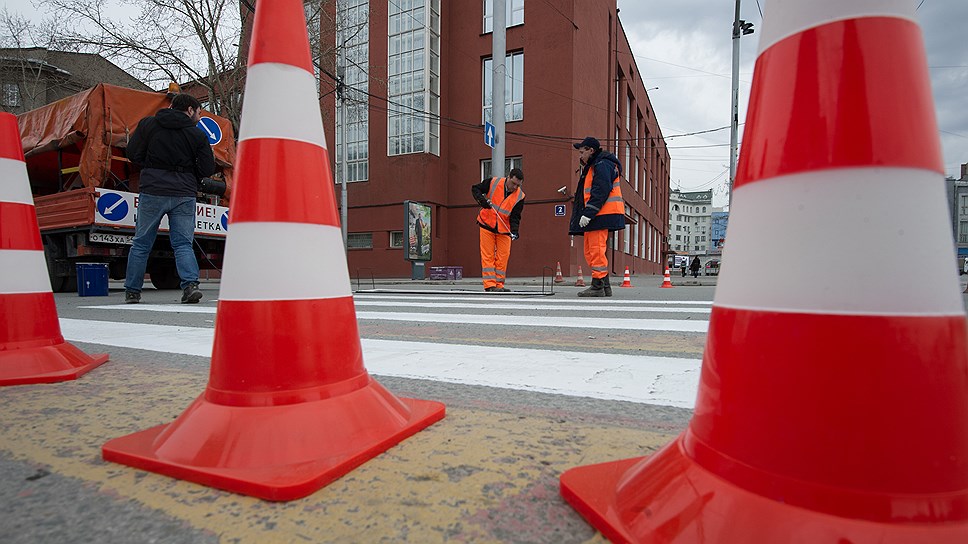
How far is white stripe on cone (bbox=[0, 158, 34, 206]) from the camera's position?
2.45m

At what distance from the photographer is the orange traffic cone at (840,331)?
2.33ft

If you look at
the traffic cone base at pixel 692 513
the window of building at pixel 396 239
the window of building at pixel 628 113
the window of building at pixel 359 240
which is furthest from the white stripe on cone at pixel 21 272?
the window of building at pixel 628 113

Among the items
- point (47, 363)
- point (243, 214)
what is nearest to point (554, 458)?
point (243, 214)

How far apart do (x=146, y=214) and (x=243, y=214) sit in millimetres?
5344

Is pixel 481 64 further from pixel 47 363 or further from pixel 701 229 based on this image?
pixel 701 229

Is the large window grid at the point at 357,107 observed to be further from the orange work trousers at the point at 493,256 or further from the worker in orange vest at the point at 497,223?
the orange work trousers at the point at 493,256

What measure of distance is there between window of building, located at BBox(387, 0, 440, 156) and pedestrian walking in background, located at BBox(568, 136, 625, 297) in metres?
17.3

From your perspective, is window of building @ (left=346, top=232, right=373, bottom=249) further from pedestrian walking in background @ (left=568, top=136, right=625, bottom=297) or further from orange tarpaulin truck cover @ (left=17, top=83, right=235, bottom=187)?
pedestrian walking in background @ (left=568, top=136, right=625, bottom=297)

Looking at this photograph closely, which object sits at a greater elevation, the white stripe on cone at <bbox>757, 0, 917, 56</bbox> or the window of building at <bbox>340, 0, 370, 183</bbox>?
the window of building at <bbox>340, 0, 370, 183</bbox>

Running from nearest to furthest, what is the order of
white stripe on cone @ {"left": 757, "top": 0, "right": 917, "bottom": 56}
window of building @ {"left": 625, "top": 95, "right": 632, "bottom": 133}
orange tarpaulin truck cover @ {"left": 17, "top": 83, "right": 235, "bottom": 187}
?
white stripe on cone @ {"left": 757, "top": 0, "right": 917, "bottom": 56} < orange tarpaulin truck cover @ {"left": 17, "top": 83, "right": 235, "bottom": 187} < window of building @ {"left": 625, "top": 95, "right": 632, "bottom": 133}

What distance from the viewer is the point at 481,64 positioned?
23672mm

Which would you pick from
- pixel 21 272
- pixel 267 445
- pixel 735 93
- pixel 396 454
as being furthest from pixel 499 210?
pixel 735 93

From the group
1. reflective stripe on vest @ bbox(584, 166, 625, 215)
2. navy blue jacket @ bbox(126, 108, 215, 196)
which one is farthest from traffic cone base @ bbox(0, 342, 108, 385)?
reflective stripe on vest @ bbox(584, 166, 625, 215)

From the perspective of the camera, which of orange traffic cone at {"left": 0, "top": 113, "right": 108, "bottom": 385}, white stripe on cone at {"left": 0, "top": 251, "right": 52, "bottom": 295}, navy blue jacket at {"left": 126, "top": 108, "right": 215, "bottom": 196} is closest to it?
orange traffic cone at {"left": 0, "top": 113, "right": 108, "bottom": 385}
